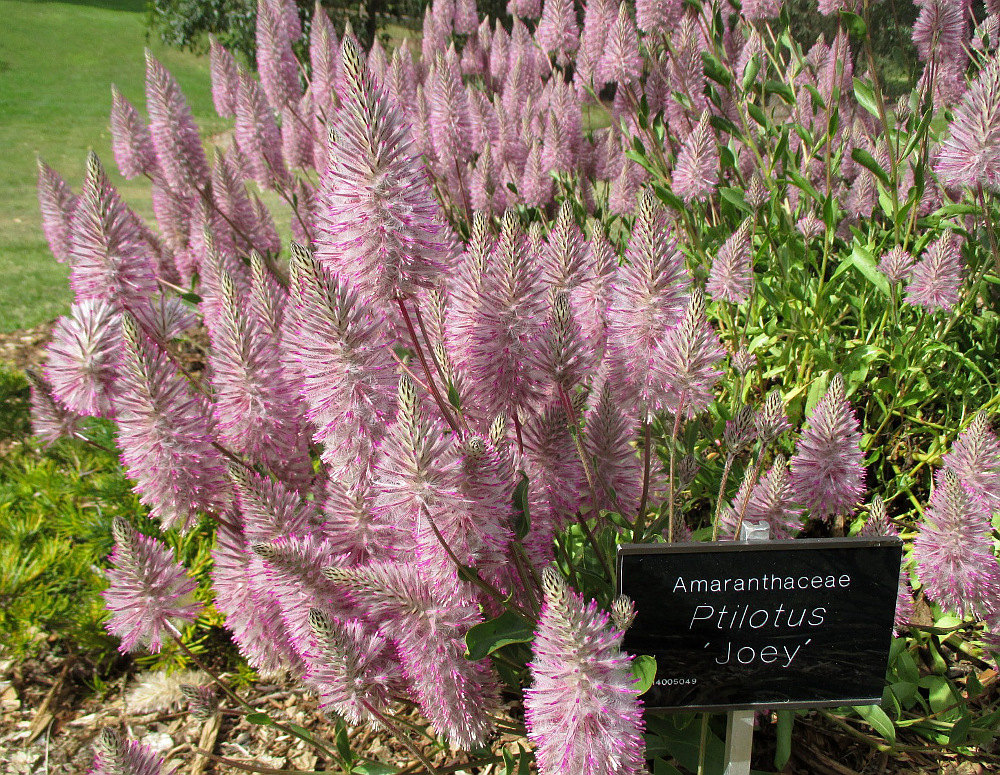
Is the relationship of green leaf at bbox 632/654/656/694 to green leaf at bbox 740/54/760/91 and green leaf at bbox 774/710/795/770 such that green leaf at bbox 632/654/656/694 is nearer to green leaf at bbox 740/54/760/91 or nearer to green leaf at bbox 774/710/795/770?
green leaf at bbox 774/710/795/770

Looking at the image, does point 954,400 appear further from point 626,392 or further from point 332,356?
point 332,356

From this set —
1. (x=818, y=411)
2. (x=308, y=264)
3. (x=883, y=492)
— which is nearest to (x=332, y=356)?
(x=308, y=264)

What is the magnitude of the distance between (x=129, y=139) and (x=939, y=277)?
320 centimetres

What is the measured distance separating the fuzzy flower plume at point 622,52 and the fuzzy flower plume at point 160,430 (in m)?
2.55

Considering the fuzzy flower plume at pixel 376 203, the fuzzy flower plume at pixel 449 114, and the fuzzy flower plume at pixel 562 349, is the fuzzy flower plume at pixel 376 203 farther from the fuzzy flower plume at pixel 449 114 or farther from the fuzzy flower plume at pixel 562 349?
the fuzzy flower plume at pixel 449 114

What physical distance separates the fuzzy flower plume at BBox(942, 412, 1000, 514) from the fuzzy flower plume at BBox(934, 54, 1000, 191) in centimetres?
84

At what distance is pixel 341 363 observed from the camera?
1.27 m

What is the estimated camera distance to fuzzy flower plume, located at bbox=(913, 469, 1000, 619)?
4.94ft

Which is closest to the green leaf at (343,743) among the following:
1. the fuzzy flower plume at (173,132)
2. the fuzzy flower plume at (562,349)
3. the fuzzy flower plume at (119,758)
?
the fuzzy flower plume at (119,758)

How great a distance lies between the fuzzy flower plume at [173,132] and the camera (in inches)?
110

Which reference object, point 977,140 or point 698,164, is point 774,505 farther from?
point 698,164

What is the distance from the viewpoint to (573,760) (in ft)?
3.53

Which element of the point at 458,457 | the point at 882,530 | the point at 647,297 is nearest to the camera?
the point at 458,457

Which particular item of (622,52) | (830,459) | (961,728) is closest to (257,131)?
(622,52)
